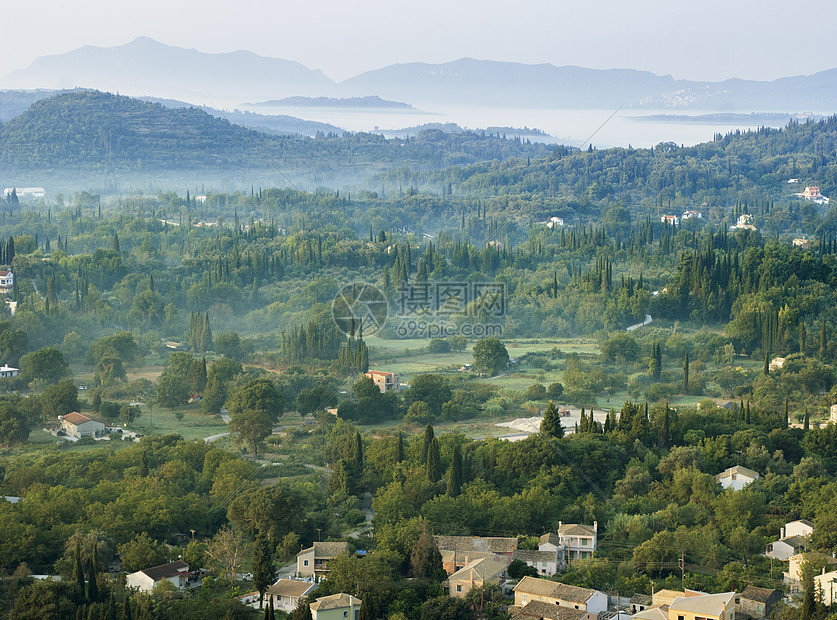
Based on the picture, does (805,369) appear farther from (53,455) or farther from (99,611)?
(99,611)

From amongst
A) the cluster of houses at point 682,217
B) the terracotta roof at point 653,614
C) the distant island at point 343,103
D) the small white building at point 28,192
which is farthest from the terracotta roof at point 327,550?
the distant island at point 343,103

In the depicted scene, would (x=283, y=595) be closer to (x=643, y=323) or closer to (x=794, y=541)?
(x=794, y=541)

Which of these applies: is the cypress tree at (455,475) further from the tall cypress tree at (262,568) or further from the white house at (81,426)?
the white house at (81,426)

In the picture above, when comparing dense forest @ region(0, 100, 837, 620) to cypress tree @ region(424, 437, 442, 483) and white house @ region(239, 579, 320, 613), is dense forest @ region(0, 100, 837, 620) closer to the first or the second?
cypress tree @ region(424, 437, 442, 483)

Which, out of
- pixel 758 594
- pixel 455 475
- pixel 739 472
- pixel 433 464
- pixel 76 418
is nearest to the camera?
pixel 758 594

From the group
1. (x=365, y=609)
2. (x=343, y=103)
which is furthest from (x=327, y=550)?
(x=343, y=103)

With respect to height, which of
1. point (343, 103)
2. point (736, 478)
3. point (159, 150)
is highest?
point (343, 103)
